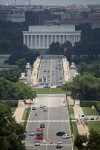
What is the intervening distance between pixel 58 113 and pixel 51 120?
5714 millimetres

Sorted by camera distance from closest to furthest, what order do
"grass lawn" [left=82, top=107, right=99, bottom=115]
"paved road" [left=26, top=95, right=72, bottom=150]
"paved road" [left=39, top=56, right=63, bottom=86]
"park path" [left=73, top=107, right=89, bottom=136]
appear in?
"paved road" [left=26, top=95, right=72, bottom=150]
"park path" [left=73, top=107, right=89, bottom=136]
"grass lawn" [left=82, top=107, right=99, bottom=115]
"paved road" [left=39, top=56, right=63, bottom=86]

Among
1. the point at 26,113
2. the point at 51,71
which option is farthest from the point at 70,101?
the point at 51,71

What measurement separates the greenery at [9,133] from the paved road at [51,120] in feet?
20.0

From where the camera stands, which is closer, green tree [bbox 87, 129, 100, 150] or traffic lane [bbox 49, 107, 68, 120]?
green tree [bbox 87, 129, 100, 150]

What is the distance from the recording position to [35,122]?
10219 centimetres

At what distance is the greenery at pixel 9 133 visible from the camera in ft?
257

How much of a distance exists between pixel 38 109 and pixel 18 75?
86.7ft

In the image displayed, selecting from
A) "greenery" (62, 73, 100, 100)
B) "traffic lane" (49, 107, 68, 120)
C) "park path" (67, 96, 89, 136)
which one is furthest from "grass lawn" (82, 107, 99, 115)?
"greenery" (62, 73, 100, 100)

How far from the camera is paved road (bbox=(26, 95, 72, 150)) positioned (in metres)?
89.6

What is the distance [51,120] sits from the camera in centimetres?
10369

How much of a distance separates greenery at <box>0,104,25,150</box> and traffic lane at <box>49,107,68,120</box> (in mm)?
22395

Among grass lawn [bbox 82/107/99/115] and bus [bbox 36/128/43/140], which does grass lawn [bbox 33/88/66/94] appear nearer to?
grass lawn [bbox 82/107/99/115]

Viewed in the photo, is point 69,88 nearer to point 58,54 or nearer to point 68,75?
point 68,75

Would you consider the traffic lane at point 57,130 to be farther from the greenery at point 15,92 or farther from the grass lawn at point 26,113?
the greenery at point 15,92
